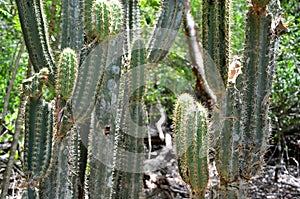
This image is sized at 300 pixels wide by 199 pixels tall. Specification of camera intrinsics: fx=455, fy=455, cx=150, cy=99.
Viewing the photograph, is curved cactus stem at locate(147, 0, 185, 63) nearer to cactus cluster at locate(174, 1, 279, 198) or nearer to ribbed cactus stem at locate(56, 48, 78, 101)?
cactus cluster at locate(174, 1, 279, 198)

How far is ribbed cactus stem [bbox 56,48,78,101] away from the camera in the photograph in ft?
7.72

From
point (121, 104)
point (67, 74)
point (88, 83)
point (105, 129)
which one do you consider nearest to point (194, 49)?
point (121, 104)

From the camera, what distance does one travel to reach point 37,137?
229 centimetres

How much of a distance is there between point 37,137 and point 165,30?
140cm

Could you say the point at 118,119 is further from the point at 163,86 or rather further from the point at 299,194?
the point at 163,86

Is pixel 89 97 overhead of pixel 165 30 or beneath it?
beneath

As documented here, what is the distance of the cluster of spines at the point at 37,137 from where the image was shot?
229cm

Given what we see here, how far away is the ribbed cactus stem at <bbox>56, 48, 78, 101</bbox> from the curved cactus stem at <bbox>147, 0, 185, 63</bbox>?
92 cm

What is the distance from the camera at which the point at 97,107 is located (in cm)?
307

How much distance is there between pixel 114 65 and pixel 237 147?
0.98 meters

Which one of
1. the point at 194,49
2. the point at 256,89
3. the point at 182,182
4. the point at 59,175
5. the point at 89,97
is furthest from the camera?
the point at 182,182

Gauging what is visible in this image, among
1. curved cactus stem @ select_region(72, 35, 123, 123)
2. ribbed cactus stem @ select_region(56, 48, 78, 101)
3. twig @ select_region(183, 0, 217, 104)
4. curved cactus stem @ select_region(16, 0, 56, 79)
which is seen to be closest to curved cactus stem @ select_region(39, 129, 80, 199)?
curved cactus stem @ select_region(72, 35, 123, 123)

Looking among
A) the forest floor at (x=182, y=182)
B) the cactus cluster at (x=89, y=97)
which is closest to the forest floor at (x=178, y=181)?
the forest floor at (x=182, y=182)

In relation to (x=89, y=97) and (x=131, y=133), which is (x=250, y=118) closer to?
(x=131, y=133)
